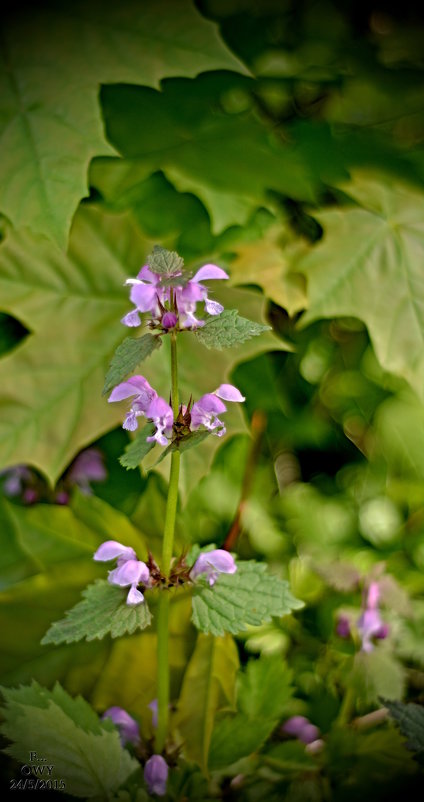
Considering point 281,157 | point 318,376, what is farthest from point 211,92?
point 318,376

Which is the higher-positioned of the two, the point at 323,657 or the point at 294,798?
the point at 294,798

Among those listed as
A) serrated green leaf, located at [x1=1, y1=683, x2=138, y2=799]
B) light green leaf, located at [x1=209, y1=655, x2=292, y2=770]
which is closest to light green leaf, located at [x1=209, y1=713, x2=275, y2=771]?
light green leaf, located at [x1=209, y1=655, x2=292, y2=770]

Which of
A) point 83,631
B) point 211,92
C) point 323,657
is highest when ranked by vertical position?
point 211,92

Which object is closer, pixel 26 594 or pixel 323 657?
pixel 26 594

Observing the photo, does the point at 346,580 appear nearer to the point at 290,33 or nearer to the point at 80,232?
the point at 80,232

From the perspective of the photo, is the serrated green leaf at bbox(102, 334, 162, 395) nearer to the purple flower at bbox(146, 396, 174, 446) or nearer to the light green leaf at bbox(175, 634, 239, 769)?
the purple flower at bbox(146, 396, 174, 446)

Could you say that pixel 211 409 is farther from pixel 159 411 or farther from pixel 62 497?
pixel 62 497

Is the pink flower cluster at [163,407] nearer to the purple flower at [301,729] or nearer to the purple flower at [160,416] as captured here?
the purple flower at [160,416]
